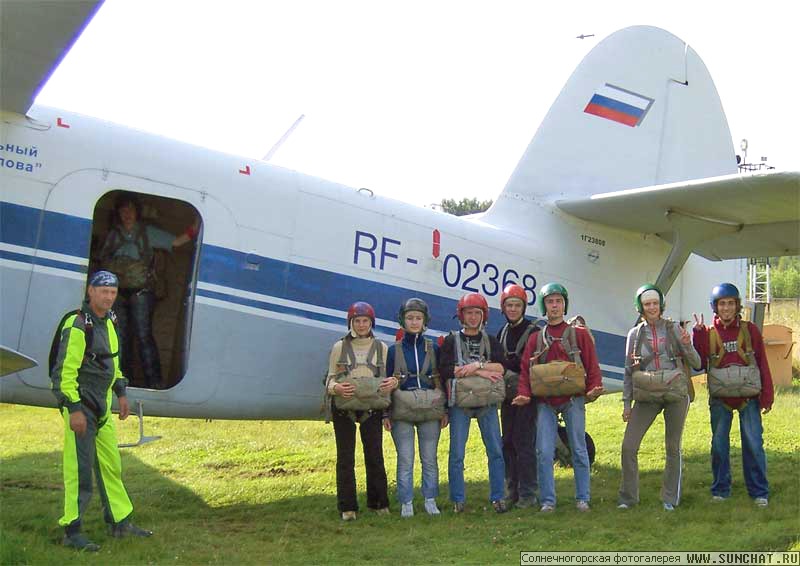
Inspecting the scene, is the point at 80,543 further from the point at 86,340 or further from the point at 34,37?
the point at 34,37

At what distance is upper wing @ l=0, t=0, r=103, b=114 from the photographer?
399 cm

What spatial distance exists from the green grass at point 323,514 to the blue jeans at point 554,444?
0.18m

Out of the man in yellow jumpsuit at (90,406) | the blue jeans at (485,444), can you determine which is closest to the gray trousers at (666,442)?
the blue jeans at (485,444)

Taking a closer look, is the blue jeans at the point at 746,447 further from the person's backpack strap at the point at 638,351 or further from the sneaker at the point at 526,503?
the sneaker at the point at 526,503

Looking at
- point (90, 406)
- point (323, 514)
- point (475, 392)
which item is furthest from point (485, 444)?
point (90, 406)

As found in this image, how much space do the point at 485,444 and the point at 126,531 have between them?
8.21ft

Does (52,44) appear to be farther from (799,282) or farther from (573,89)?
(799,282)

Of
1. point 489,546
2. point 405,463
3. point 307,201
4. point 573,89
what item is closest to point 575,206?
point 573,89

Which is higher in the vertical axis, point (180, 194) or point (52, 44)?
point (52, 44)

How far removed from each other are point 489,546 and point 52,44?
12.5 feet

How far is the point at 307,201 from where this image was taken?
6.52 metres

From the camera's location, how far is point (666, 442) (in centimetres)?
584

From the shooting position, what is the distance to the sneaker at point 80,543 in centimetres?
473

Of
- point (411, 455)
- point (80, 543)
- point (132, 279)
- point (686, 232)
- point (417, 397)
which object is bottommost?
point (80, 543)
